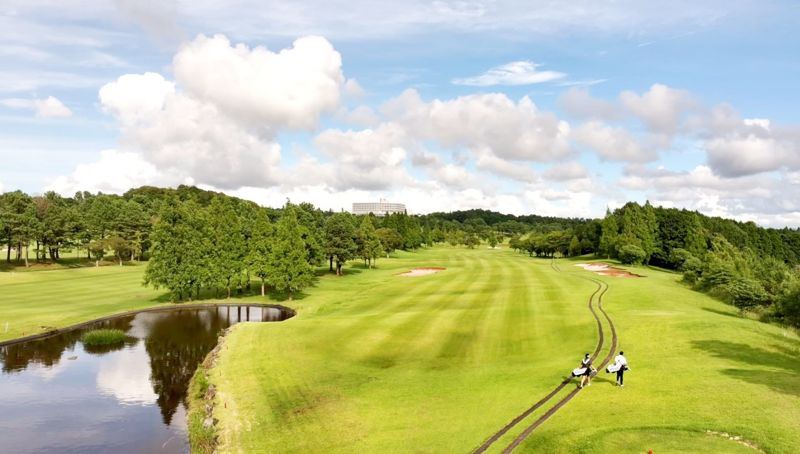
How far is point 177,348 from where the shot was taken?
4578cm

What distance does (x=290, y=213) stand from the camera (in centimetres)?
7325

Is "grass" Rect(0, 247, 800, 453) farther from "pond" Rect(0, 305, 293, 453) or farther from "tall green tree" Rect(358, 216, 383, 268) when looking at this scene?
"tall green tree" Rect(358, 216, 383, 268)

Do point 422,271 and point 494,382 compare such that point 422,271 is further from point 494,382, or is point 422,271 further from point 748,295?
point 494,382

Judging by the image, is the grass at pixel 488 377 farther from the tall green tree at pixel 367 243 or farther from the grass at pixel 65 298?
the tall green tree at pixel 367 243

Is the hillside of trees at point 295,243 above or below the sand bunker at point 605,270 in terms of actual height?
above

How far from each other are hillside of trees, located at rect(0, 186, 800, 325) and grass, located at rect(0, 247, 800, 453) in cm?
1300

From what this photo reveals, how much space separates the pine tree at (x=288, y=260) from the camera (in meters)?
69.4

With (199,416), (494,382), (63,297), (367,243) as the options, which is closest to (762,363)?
(494,382)

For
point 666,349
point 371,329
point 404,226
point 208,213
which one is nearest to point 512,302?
point 371,329

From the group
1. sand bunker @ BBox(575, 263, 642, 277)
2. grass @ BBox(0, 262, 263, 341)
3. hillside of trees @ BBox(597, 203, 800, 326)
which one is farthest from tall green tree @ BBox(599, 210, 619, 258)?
grass @ BBox(0, 262, 263, 341)

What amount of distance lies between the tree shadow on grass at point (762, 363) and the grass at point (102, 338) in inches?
2029

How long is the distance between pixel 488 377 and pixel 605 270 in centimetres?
7615

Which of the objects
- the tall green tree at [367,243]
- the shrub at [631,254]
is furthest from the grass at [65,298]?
the shrub at [631,254]

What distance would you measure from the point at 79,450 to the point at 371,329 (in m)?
23.4
